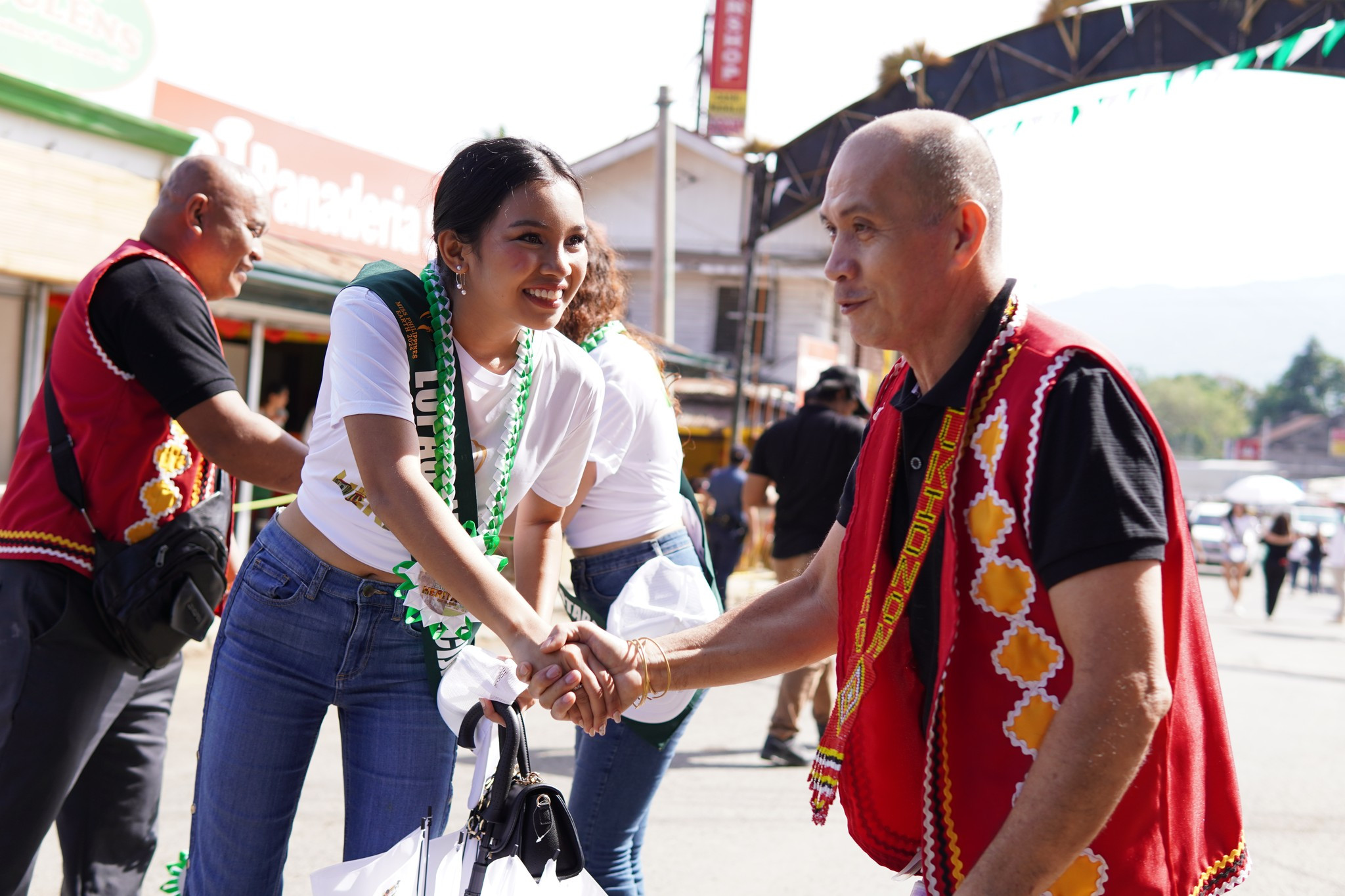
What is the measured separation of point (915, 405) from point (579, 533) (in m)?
1.50

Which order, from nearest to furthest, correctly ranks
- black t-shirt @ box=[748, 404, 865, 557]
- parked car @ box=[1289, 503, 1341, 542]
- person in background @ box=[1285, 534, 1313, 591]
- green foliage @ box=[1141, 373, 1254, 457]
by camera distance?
black t-shirt @ box=[748, 404, 865, 557] → person in background @ box=[1285, 534, 1313, 591] → parked car @ box=[1289, 503, 1341, 542] → green foliage @ box=[1141, 373, 1254, 457]

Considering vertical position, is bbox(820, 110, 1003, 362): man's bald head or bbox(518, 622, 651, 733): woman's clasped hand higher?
bbox(820, 110, 1003, 362): man's bald head

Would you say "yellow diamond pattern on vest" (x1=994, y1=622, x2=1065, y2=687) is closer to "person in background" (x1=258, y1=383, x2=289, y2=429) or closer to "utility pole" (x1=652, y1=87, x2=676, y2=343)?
"person in background" (x1=258, y1=383, x2=289, y2=429)

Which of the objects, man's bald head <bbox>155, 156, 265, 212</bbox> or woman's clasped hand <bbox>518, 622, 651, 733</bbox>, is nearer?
woman's clasped hand <bbox>518, 622, 651, 733</bbox>

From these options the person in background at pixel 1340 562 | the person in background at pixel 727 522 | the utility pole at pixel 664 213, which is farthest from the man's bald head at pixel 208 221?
the person in background at pixel 1340 562

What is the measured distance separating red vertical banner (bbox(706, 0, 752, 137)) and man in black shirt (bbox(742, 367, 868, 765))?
20759 millimetres

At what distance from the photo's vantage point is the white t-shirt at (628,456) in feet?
9.92

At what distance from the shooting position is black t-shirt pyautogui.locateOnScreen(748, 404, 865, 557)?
21.8ft

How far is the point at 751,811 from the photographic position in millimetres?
5340

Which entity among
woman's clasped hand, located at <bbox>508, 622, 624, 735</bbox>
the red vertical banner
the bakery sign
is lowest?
woman's clasped hand, located at <bbox>508, 622, 624, 735</bbox>

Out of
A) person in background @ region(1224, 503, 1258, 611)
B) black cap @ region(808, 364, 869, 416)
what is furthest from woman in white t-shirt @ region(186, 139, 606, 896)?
person in background @ region(1224, 503, 1258, 611)

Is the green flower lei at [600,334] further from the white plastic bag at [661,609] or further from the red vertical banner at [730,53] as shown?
the red vertical banner at [730,53]

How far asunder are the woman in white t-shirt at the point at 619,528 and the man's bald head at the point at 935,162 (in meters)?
1.38

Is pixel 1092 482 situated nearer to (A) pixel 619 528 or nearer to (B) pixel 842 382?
(A) pixel 619 528
